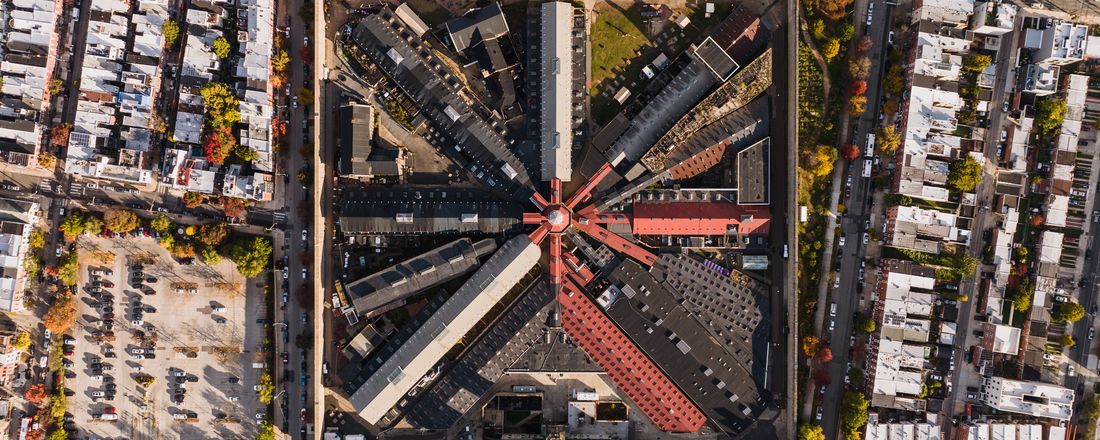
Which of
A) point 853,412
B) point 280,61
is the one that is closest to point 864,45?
point 853,412

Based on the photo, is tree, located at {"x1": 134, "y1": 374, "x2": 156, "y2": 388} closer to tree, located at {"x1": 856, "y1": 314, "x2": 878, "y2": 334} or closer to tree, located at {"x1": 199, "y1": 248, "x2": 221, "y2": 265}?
tree, located at {"x1": 199, "y1": 248, "x2": 221, "y2": 265}

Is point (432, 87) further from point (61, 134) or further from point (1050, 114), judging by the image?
point (1050, 114)

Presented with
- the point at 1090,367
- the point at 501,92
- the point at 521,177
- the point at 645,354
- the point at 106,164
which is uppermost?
the point at 501,92

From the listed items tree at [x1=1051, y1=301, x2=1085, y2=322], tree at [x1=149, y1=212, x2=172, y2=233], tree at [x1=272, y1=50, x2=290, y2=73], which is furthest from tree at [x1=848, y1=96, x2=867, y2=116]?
tree at [x1=149, y1=212, x2=172, y2=233]

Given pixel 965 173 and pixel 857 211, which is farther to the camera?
pixel 857 211

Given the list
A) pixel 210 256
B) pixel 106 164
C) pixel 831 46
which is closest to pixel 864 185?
pixel 831 46

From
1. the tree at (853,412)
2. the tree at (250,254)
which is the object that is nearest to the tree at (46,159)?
the tree at (250,254)

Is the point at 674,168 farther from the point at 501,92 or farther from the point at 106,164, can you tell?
the point at 106,164
